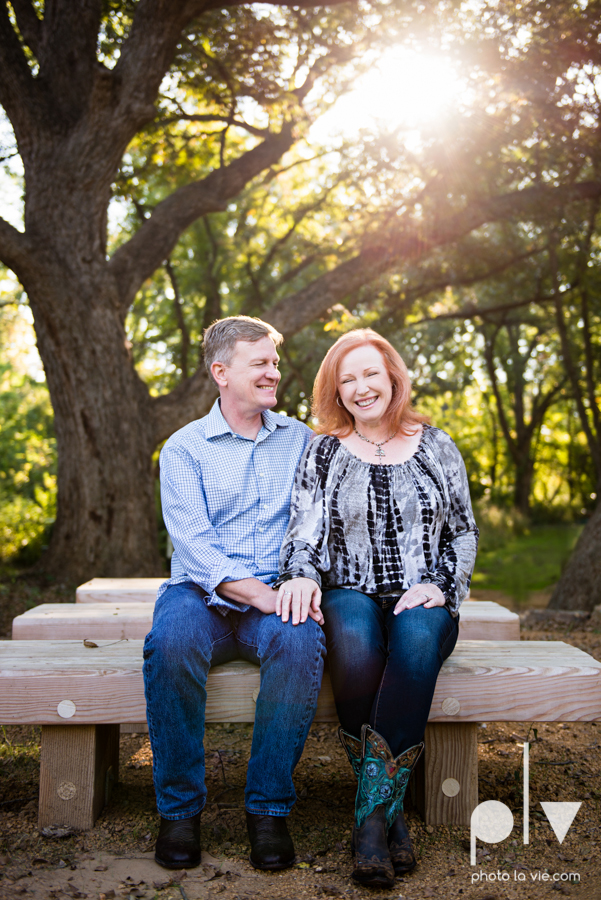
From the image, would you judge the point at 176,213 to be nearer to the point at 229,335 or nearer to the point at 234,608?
the point at 229,335

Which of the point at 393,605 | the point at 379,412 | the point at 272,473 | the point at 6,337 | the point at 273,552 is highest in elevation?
the point at 6,337

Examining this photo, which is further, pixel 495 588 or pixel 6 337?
pixel 6 337

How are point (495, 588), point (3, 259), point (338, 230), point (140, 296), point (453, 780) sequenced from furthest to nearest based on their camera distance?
point (140, 296) → point (338, 230) → point (495, 588) → point (3, 259) → point (453, 780)

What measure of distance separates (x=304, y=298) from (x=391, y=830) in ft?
20.7

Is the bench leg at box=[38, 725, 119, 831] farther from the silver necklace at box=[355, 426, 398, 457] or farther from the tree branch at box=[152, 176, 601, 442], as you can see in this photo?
→ the tree branch at box=[152, 176, 601, 442]

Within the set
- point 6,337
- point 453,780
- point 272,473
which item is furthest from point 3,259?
point 6,337

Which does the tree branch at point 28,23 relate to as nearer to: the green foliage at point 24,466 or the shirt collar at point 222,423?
the shirt collar at point 222,423

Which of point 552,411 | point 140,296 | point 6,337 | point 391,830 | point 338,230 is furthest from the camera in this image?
point 552,411

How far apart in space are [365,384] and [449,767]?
4.55ft

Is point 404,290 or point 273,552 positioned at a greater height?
→ point 404,290

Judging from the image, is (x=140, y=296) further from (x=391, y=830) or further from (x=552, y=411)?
(x=552, y=411)

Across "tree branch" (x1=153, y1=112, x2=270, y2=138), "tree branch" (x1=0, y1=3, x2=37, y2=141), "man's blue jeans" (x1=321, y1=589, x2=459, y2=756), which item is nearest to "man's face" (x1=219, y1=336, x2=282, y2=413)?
"man's blue jeans" (x1=321, y1=589, x2=459, y2=756)

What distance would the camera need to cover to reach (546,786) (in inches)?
107

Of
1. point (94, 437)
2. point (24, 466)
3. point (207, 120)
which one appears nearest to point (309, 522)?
point (94, 437)
